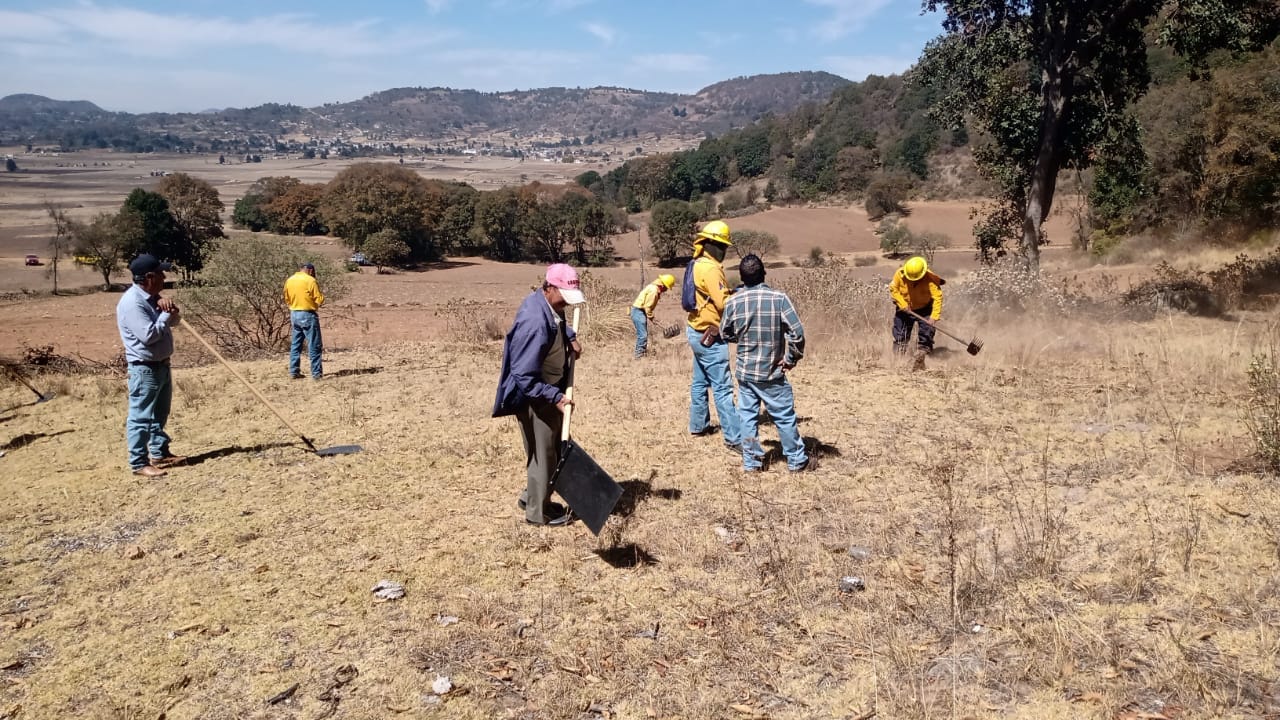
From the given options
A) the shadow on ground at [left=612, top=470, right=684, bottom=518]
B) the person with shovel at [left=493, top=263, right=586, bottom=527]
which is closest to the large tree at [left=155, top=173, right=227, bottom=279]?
the shadow on ground at [left=612, top=470, right=684, bottom=518]

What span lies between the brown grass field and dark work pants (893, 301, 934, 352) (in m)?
0.68

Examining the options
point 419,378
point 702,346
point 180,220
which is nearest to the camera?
point 702,346

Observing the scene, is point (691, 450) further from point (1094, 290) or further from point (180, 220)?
point (180, 220)

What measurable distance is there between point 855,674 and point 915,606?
72 centimetres

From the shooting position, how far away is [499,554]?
17.6 ft

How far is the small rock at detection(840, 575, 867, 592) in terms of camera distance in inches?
186

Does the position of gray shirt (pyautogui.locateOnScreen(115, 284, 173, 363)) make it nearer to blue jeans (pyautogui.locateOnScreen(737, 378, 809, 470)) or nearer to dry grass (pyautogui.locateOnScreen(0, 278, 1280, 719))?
dry grass (pyautogui.locateOnScreen(0, 278, 1280, 719))

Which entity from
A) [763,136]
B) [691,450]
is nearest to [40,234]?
[763,136]

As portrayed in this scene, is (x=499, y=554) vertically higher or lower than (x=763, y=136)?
lower

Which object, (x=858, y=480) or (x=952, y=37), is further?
(x=952, y=37)

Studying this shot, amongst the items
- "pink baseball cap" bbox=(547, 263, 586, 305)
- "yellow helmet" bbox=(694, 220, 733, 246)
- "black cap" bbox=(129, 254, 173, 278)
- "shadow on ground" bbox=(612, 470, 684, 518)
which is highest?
"yellow helmet" bbox=(694, 220, 733, 246)

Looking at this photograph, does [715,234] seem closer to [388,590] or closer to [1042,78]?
[388,590]

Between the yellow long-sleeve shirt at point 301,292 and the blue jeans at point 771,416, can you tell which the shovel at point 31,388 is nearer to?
the yellow long-sleeve shirt at point 301,292

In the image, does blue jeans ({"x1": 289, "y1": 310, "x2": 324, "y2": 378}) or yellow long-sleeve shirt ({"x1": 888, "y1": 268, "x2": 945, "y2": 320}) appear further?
blue jeans ({"x1": 289, "y1": 310, "x2": 324, "y2": 378})
